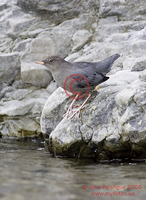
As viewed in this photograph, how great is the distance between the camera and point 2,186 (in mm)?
2213

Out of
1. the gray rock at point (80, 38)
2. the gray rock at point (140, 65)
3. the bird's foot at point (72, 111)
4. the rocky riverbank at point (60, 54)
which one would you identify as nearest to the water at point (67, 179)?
the rocky riverbank at point (60, 54)

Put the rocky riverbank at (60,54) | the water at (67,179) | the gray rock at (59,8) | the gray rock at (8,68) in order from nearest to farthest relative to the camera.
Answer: the water at (67,179) < the rocky riverbank at (60,54) < the gray rock at (8,68) < the gray rock at (59,8)

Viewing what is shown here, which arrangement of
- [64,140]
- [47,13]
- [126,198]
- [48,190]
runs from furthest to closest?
[47,13] → [64,140] → [48,190] → [126,198]

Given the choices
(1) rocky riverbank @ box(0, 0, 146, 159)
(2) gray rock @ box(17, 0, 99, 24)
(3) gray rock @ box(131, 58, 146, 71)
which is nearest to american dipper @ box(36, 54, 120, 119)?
(1) rocky riverbank @ box(0, 0, 146, 159)

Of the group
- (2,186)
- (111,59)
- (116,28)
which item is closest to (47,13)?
(116,28)

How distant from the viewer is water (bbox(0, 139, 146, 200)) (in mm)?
2018

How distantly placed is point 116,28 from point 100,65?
11.9ft

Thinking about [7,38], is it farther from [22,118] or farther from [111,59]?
[111,59]

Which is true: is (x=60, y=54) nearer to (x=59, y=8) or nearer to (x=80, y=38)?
(x=80, y=38)

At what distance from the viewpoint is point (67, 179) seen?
2.50 m

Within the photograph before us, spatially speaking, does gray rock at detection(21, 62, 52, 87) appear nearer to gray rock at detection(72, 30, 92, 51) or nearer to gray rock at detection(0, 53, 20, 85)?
gray rock at detection(0, 53, 20, 85)

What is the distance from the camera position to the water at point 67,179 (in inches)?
79.4

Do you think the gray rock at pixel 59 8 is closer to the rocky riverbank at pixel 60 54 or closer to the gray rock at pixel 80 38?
the rocky riverbank at pixel 60 54

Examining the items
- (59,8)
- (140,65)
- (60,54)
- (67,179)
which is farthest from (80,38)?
(67,179)
